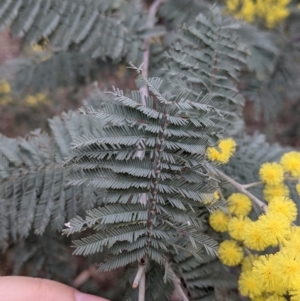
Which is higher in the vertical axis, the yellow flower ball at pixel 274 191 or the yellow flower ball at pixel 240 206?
the yellow flower ball at pixel 274 191

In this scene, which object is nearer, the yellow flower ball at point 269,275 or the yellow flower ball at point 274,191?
the yellow flower ball at point 269,275

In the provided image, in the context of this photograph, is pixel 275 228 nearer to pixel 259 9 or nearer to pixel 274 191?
pixel 274 191

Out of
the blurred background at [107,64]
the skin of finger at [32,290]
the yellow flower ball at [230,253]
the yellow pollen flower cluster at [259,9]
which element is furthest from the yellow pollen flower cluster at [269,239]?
the yellow pollen flower cluster at [259,9]

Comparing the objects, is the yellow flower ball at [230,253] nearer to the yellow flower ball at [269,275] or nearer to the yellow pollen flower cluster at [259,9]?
the yellow flower ball at [269,275]

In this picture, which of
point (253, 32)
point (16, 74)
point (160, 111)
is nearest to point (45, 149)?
point (160, 111)

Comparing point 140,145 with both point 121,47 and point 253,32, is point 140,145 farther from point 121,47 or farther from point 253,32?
point 253,32

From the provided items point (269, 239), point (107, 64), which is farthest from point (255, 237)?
point (107, 64)

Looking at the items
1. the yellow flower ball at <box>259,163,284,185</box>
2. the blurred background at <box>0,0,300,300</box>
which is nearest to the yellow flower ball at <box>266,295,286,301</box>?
the yellow flower ball at <box>259,163,284,185</box>
